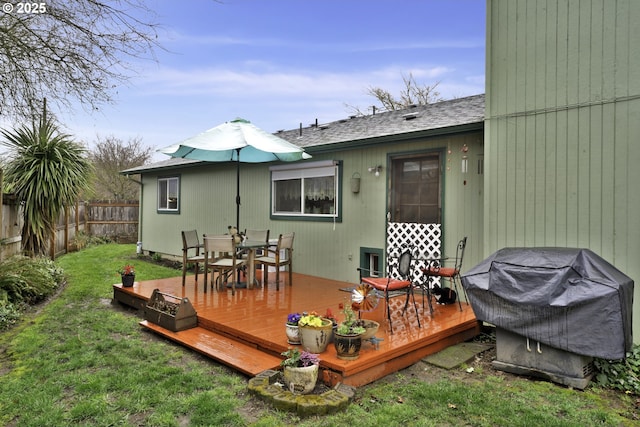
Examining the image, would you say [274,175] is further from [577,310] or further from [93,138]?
[93,138]

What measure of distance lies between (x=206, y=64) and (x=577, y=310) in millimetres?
10075

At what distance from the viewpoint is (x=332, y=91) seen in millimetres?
19312

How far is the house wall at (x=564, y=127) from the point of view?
369 cm

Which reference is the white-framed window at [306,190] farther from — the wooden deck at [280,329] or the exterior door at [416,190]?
the wooden deck at [280,329]

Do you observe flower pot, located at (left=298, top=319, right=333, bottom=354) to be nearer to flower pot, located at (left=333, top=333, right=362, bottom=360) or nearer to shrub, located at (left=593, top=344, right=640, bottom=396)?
flower pot, located at (left=333, top=333, right=362, bottom=360)

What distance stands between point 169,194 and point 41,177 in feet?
13.6

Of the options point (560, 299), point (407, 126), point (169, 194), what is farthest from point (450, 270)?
point (169, 194)

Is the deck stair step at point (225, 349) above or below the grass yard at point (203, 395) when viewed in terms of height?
above

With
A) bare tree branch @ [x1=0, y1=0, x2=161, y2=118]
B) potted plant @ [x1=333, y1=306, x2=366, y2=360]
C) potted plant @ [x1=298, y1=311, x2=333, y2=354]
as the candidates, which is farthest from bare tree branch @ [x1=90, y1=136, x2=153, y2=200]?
potted plant @ [x1=333, y1=306, x2=366, y2=360]

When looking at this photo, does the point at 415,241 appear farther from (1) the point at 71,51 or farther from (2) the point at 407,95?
(2) the point at 407,95

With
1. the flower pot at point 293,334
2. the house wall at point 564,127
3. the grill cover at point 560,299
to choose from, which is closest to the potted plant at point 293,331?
the flower pot at point 293,334

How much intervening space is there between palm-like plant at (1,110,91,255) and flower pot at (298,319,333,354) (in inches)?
251

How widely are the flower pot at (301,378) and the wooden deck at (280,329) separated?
24cm

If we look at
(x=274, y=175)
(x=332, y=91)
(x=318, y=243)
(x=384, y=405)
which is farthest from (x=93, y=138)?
(x=384, y=405)
